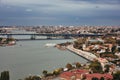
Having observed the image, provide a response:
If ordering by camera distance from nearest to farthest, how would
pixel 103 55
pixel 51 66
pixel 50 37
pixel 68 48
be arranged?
1. pixel 51 66
2. pixel 103 55
3. pixel 68 48
4. pixel 50 37

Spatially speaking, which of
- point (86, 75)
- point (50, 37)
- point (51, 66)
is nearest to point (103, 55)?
point (51, 66)

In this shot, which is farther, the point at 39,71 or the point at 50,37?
the point at 50,37

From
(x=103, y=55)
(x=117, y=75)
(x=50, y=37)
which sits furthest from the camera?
(x=50, y=37)

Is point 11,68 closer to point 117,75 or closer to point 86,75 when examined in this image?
point 86,75

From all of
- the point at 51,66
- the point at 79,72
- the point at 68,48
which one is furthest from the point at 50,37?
the point at 79,72

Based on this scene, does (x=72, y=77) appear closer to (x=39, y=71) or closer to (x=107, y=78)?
(x=107, y=78)

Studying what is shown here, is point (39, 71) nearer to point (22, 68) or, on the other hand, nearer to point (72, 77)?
point (22, 68)

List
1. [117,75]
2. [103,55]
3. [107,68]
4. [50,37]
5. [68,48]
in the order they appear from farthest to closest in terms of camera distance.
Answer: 1. [50,37]
2. [68,48]
3. [103,55]
4. [107,68]
5. [117,75]

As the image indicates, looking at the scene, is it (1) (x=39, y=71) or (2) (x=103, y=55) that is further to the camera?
(2) (x=103, y=55)

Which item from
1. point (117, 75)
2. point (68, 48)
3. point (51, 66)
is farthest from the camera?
point (68, 48)
